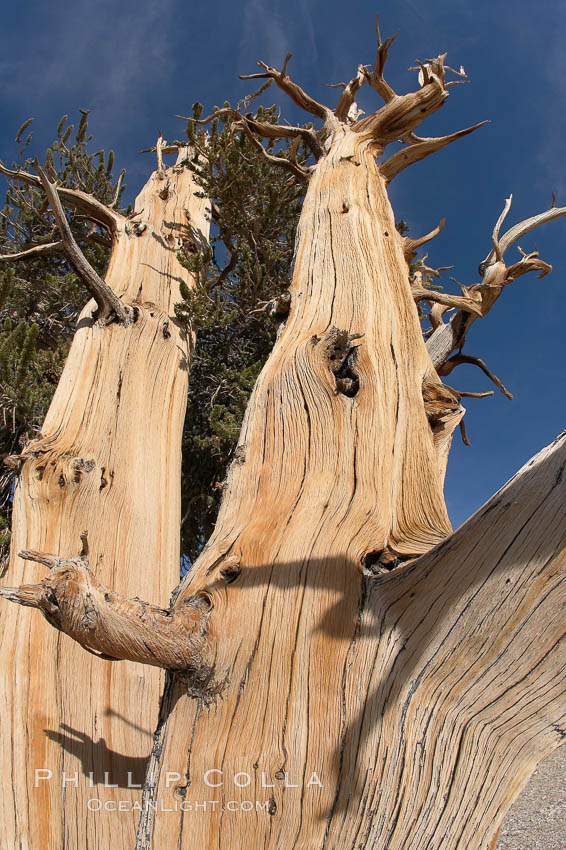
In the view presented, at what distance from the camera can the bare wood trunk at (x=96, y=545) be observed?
2.25 metres

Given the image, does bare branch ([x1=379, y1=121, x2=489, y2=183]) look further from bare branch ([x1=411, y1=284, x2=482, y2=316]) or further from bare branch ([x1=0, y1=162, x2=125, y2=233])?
bare branch ([x1=0, y1=162, x2=125, y2=233])

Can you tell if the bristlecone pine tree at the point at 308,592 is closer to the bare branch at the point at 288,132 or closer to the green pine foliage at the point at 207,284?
the bare branch at the point at 288,132

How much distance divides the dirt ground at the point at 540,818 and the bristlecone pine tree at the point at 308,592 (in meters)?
5.70

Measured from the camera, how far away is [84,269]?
3.16 meters

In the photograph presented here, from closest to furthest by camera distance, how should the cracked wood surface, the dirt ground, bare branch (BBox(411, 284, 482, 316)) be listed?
the cracked wood surface, bare branch (BBox(411, 284, 482, 316)), the dirt ground

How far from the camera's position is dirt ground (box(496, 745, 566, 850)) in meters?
6.10

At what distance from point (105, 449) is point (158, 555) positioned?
2.24 ft

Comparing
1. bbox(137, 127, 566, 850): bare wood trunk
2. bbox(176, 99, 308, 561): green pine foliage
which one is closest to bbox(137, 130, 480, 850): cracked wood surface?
bbox(137, 127, 566, 850): bare wood trunk

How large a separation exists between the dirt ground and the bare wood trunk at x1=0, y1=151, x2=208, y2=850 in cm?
551

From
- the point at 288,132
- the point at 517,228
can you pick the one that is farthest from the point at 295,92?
the point at 517,228

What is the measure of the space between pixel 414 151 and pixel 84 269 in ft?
7.45

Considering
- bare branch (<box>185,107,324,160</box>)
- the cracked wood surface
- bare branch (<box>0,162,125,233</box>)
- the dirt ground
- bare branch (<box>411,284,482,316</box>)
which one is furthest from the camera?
the dirt ground

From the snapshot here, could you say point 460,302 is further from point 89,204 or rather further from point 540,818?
point 540,818

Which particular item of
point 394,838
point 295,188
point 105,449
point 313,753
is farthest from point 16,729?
point 295,188
